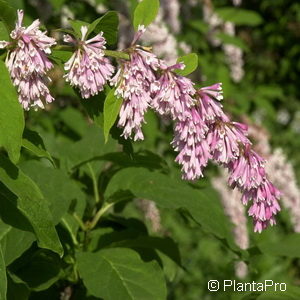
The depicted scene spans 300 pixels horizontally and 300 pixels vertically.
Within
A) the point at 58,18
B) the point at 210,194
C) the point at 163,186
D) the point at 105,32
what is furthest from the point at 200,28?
the point at 105,32

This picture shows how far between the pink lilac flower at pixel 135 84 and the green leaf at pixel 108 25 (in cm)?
10

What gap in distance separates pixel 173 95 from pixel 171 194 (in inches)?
25.4

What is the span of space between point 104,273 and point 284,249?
615 millimetres

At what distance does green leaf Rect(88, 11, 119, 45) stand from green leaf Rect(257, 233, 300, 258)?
936 mm

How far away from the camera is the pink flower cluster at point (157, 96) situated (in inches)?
63.7

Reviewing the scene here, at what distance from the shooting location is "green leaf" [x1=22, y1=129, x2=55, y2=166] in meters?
1.74

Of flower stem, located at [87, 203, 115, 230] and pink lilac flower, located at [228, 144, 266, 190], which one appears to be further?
flower stem, located at [87, 203, 115, 230]

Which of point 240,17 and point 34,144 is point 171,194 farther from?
point 240,17

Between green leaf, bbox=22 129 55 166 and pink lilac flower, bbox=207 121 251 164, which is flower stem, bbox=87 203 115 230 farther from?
pink lilac flower, bbox=207 121 251 164

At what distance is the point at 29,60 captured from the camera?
1.59 metres

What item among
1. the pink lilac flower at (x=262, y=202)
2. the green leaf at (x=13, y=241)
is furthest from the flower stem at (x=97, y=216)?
the pink lilac flower at (x=262, y=202)

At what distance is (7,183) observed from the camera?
5.58 ft

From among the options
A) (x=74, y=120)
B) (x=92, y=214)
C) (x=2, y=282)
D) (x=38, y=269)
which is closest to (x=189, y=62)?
(x=2, y=282)

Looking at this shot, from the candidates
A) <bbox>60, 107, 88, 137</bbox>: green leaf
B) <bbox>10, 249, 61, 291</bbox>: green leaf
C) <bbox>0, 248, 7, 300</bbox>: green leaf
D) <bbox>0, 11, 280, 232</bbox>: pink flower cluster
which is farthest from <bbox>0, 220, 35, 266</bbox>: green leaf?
<bbox>60, 107, 88, 137</bbox>: green leaf
